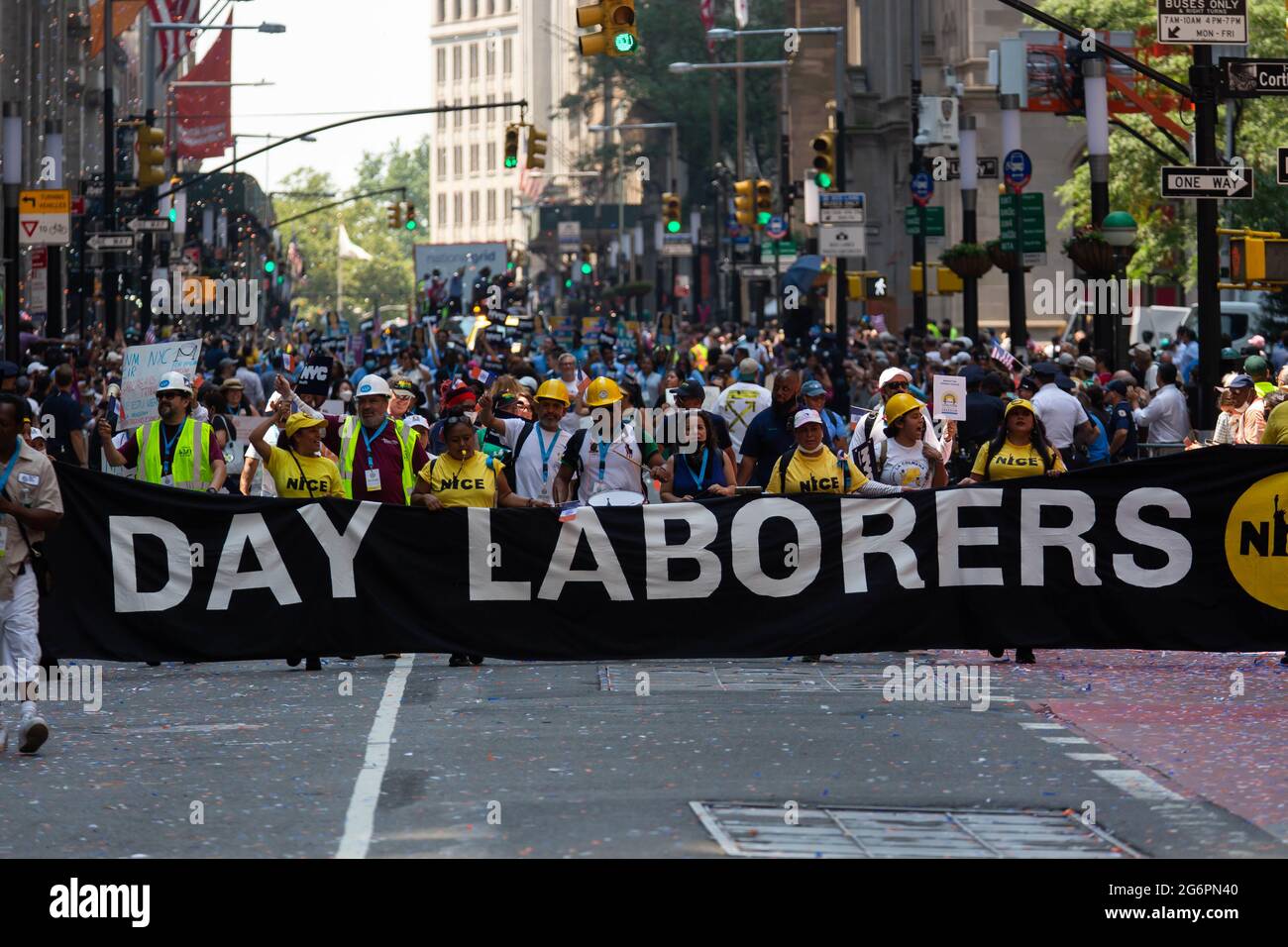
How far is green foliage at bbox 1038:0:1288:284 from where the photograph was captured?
5009cm

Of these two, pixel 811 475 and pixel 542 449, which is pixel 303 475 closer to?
pixel 542 449

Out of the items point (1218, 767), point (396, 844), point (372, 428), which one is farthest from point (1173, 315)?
point (396, 844)

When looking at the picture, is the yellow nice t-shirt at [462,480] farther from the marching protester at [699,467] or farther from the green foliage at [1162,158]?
the green foliage at [1162,158]

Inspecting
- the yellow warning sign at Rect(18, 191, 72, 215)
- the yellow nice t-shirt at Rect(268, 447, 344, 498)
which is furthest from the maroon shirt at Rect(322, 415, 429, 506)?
the yellow warning sign at Rect(18, 191, 72, 215)

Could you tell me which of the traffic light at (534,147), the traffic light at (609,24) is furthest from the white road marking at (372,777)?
the traffic light at (534,147)

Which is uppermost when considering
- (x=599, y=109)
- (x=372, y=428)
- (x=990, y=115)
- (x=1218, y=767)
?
(x=599, y=109)

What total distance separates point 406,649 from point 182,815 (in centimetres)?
510

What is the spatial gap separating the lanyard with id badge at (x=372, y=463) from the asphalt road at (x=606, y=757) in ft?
4.17

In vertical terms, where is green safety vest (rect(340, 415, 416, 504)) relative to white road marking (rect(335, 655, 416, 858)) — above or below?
above

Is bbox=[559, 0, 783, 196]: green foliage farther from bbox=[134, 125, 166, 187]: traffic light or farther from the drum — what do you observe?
the drum

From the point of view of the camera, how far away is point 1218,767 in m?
11.4

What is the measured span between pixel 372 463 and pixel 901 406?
11.5 feet

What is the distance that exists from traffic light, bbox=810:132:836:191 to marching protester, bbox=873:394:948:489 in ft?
81.7
